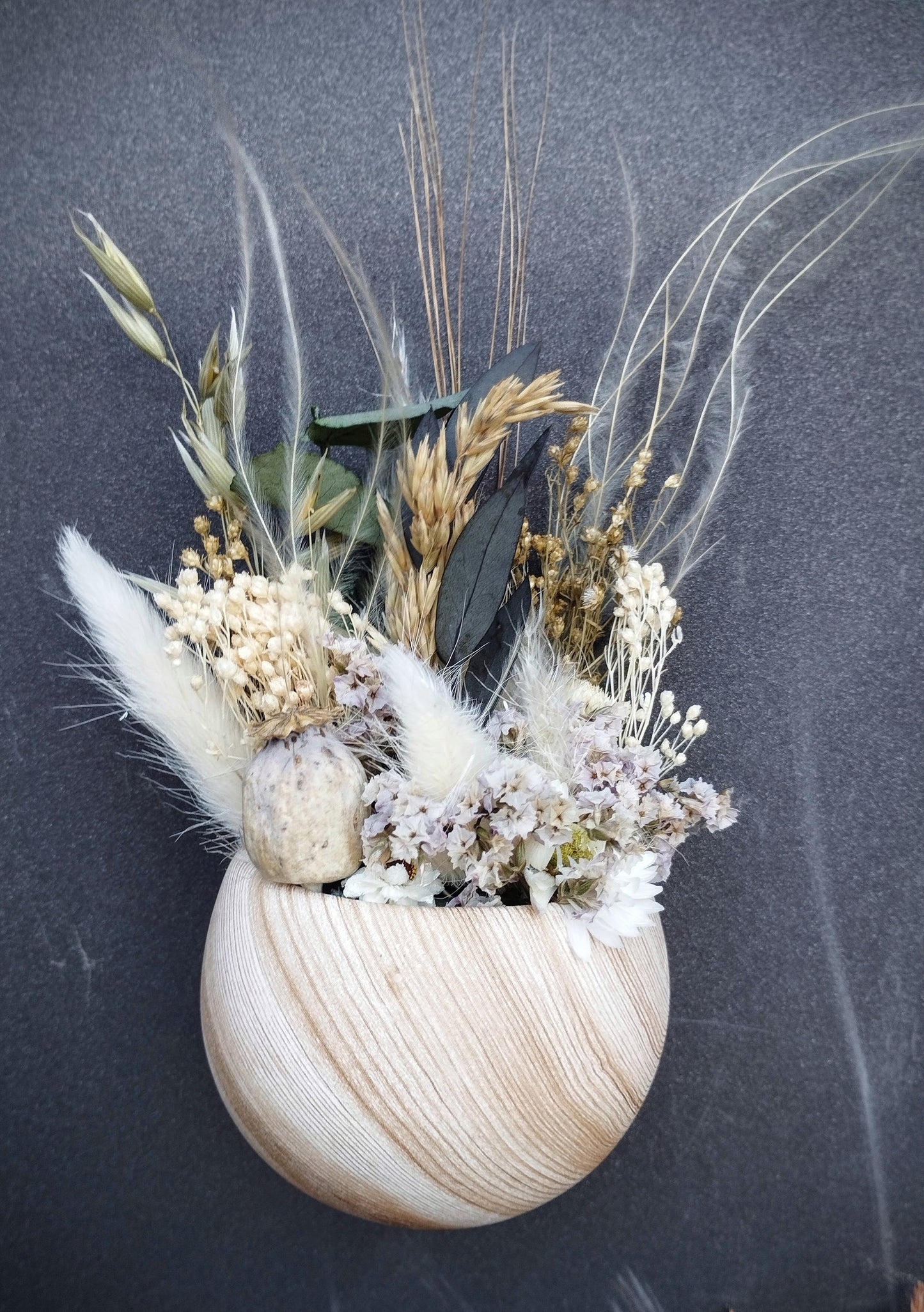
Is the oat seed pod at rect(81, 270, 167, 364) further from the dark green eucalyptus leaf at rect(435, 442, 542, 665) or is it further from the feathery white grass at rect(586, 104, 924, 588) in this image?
the feathery white grass at rect(586, 104, 924, 588)

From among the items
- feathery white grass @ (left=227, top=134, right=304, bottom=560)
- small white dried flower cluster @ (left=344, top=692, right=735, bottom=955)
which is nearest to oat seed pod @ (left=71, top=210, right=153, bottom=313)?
feathery white grass @ (left=227, top=134, right=304, bottom=560)

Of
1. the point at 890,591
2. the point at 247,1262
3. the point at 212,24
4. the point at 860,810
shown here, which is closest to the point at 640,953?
the point at 860,810

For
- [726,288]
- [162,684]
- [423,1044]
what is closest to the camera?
[423,1044]

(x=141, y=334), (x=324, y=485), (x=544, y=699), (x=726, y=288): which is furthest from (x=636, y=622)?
(x=141, y=334)

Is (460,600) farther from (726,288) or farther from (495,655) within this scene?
(726,288)

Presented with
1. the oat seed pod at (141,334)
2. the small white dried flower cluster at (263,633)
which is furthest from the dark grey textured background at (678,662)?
the small white dried flower cluster at (263,633)

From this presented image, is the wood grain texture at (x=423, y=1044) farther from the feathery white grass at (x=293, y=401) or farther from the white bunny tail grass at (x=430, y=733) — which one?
the feathery white grass at (x=293, y=401)
